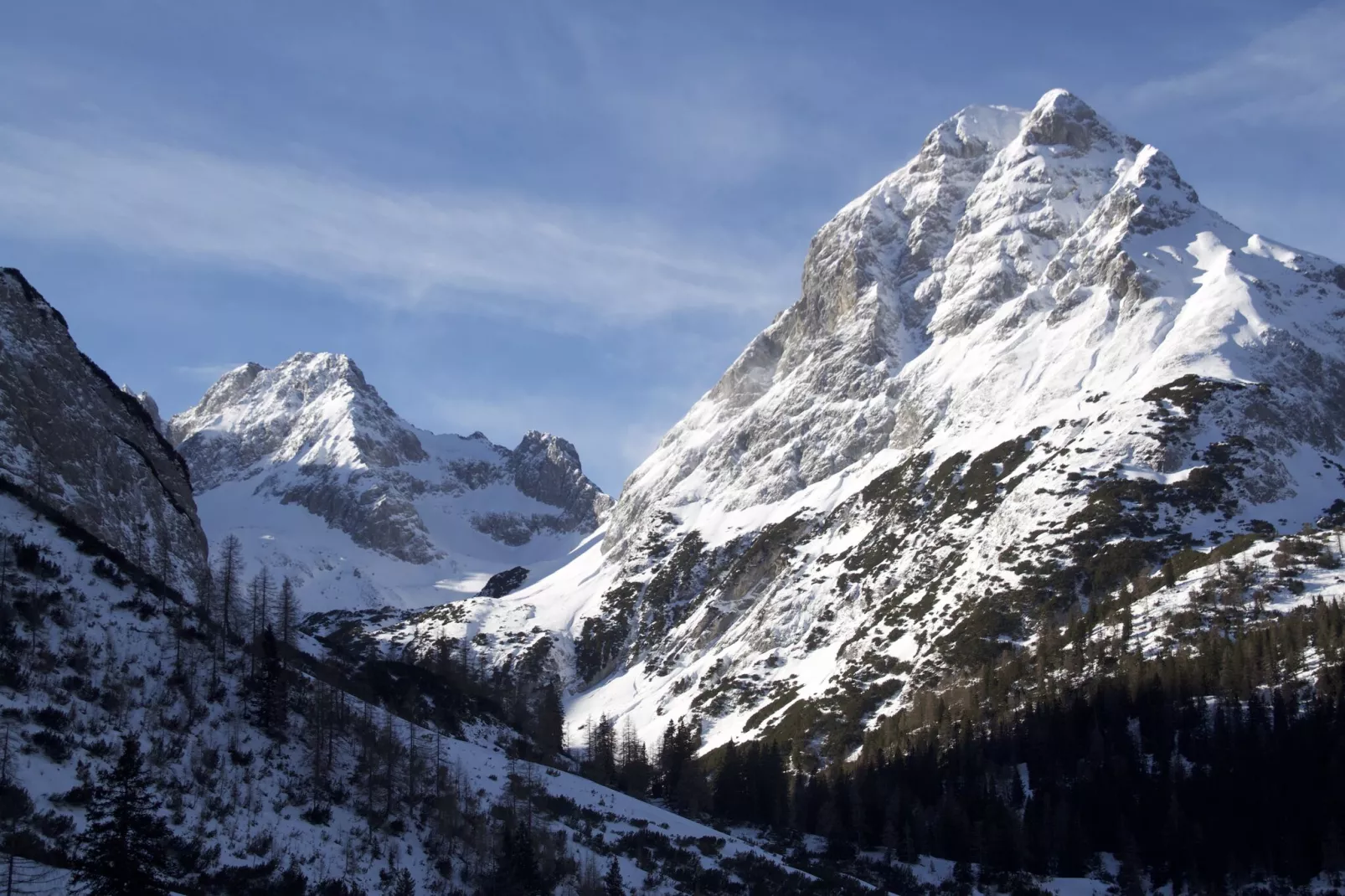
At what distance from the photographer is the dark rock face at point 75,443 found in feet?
327

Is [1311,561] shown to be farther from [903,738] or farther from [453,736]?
[453,736]

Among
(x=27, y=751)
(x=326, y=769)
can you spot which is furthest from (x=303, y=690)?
(x=27, y=751)

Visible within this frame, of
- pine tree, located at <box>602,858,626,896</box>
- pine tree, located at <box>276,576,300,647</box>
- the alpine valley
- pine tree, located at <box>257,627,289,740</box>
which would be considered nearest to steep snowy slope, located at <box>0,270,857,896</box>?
pine tree, located at <box>257,627,289,740</box>

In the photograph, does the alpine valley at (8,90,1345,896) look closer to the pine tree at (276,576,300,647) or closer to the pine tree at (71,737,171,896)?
the pine tree at (71,737,171,896)

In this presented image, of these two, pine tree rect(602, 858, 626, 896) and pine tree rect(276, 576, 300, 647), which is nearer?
pine tree rect(602, 858, 626, 896)

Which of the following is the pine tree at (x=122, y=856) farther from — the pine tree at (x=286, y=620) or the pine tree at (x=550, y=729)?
the pine tree at (x=550, y=729)

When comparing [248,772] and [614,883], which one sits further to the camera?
[614,883]

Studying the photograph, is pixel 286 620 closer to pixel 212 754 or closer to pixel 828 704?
pixel 212 754

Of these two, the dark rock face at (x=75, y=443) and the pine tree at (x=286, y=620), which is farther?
the dark rock face at (x=75, y=443)

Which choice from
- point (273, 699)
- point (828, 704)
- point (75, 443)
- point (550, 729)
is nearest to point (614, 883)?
point (273, 699)

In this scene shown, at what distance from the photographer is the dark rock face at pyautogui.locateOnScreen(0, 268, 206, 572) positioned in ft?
327

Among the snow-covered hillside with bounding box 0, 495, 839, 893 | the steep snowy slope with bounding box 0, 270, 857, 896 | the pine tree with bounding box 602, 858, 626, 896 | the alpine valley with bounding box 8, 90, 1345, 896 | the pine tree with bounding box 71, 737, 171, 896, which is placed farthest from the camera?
the pine tree with bounding box 602, 858, 626, 896

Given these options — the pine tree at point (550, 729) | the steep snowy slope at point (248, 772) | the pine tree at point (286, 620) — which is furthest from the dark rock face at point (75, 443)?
the pine tree at point (550, 729)

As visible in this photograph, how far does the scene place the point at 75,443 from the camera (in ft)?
357
